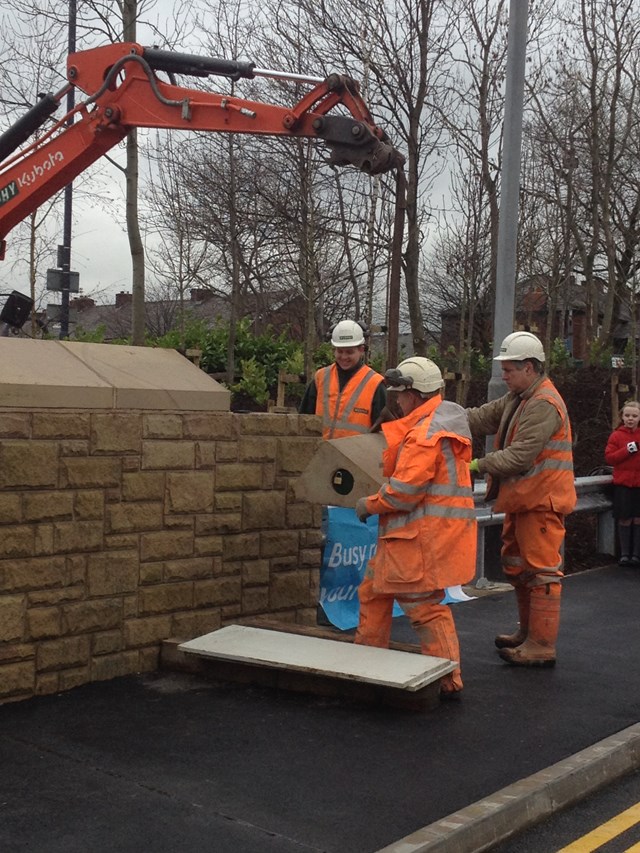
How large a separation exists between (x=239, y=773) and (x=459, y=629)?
152 inches

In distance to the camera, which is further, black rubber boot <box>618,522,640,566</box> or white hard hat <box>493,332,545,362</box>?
black rubber boot <box>618,522,640,566</box>

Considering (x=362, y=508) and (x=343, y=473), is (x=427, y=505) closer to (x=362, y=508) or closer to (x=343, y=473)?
(x=362, y=508)

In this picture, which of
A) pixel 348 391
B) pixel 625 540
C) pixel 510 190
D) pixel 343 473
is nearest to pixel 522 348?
pixel 348 391

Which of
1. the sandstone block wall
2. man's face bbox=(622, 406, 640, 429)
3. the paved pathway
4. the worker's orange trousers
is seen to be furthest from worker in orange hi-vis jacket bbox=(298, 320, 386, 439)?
man's face bbox=(622, 406, 640, 429)

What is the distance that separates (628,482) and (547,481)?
543cm

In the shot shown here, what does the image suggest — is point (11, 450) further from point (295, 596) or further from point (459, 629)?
point (459, 629)

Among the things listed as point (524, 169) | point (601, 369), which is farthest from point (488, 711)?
point (601, 369)

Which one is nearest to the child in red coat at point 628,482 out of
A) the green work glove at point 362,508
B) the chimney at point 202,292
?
the green work glove at point 362,508

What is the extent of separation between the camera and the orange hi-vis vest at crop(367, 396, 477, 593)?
6246 mm

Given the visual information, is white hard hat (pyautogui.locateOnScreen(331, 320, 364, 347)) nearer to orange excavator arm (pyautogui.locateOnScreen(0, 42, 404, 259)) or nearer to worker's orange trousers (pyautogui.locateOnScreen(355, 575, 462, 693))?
orange excavator arm (pyautogui.locateOnScreen(0, 42, 404, 259))

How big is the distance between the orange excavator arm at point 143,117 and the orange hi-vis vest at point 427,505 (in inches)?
126

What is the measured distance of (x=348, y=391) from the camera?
8.18 m

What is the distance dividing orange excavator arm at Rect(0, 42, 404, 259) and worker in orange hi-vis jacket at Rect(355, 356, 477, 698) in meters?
3.11

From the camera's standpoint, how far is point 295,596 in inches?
306
